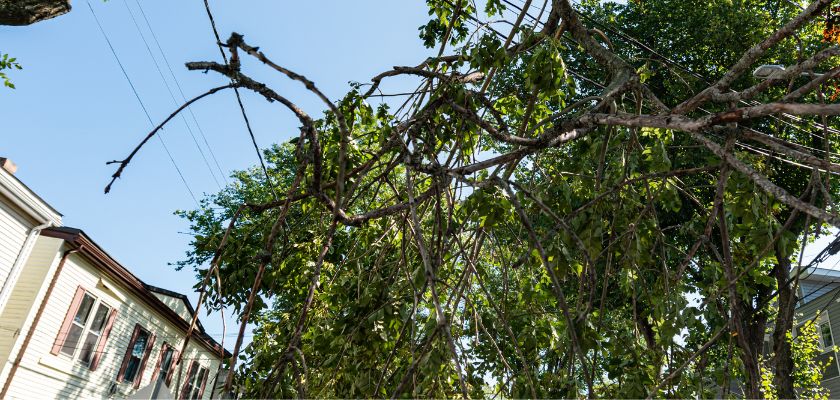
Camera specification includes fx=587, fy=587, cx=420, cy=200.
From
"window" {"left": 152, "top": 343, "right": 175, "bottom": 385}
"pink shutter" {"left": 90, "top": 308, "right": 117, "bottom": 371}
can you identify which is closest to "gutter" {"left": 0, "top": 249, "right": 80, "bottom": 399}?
"pink shutter" {"left": 90, "top": 308, "right": 117, "bottom": 371}

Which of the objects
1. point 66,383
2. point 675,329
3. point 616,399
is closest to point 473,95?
point 675,329

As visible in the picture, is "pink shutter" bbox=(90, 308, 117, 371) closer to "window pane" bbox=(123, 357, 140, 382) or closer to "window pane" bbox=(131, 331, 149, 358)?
"window pane" bbox=(123, 357, 140, 382)

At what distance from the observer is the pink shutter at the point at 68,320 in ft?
38.8

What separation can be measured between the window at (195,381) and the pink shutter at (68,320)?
20.2ft

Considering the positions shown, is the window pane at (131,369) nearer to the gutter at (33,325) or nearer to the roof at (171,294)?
the roof at (171,294)

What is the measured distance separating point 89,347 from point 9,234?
342 cm

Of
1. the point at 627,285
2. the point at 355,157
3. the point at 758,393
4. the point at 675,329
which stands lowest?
the point at 758,393

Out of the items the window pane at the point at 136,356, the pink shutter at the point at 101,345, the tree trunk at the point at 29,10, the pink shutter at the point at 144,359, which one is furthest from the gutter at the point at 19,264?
the tree trunk at the point at 29,10

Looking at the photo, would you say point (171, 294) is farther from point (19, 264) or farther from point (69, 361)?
point (19, 264)

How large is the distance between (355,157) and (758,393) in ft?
7.61

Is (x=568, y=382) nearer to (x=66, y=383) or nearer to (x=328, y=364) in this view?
(x=328, y=364)

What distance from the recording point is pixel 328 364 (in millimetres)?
3580

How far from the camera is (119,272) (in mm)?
13406

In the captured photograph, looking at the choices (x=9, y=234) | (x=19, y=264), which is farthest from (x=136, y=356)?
(x=9, y=234)
